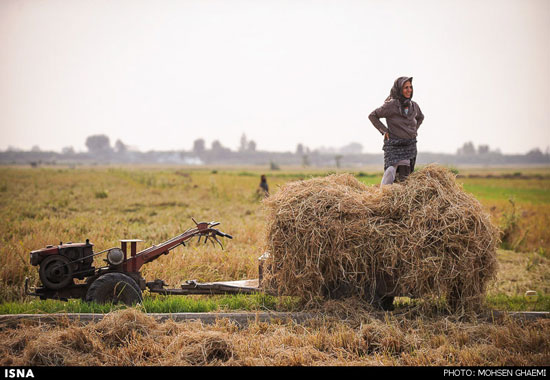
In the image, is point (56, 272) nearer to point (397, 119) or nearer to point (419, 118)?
point (397, 119)

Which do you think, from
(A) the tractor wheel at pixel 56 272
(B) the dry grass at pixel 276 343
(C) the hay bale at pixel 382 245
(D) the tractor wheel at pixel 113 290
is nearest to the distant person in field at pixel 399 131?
(C) the hay bale at pixel 382 245

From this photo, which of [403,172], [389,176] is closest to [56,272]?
[389,176]

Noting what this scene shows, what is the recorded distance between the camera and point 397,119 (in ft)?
21.7

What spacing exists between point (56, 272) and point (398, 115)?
18.0ft

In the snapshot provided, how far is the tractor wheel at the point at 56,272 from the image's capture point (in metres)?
5.75

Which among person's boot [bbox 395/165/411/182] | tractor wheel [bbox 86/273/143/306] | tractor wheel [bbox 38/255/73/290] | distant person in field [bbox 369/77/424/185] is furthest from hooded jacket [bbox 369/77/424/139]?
tractor wheel [bbox 38/255/73/290]

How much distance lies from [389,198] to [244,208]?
15.6 m

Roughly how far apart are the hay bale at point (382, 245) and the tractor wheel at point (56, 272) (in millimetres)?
2742

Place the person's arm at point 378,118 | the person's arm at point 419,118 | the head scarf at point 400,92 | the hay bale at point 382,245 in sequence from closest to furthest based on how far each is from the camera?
1. the hay bale at point 382,245
2. the head scarf at point 400,92
3. the person's arm at point 378,118
4. the person's arm at point 419,118

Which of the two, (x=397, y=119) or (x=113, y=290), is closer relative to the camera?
(x=113, y=290)

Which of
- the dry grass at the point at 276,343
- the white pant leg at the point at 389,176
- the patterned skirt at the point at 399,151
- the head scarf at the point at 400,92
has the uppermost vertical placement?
the head scarf at the point at 400,92

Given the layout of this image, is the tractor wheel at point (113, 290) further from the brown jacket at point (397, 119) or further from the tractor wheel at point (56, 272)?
the brown jacket at point (397, 119)

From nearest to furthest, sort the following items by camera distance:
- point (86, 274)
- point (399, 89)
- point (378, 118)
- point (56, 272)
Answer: point (56, 272) < point (86, 274) < point (399, 89) < point (378, 118)

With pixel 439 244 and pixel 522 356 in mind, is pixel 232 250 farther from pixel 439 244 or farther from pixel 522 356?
pixel 522 356
